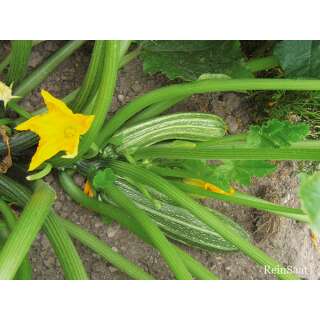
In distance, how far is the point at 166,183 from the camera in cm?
152

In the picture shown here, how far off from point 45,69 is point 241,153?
849mm

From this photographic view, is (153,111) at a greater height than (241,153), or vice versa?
(153,111)

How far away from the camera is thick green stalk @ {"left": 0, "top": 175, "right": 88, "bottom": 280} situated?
53.9 inches

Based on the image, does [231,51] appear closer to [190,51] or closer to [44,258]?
[190,51]

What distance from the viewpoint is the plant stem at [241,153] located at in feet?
4.23

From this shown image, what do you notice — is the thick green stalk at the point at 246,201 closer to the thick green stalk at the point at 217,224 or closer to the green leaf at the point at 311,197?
the thick green stalk at the point at 217,224

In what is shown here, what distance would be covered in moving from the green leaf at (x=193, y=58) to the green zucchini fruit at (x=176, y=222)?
41 cm

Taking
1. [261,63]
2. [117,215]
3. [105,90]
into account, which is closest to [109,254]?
[117,215]

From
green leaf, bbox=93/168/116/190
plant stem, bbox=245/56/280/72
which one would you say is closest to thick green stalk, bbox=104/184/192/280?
green leaf, bbox=93/168/116/190

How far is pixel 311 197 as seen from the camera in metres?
1.11

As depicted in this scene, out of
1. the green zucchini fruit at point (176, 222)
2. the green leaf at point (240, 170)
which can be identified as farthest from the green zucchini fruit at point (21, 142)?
the green leaf at point (240, 170)

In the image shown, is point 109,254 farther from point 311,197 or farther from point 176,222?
point 311,197

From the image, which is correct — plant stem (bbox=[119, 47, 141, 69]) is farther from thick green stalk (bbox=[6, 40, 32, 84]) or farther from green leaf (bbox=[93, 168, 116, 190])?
green leaf (bbox=[93, 168, 116, 190])

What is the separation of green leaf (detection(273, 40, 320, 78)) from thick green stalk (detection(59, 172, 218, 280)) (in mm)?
687
